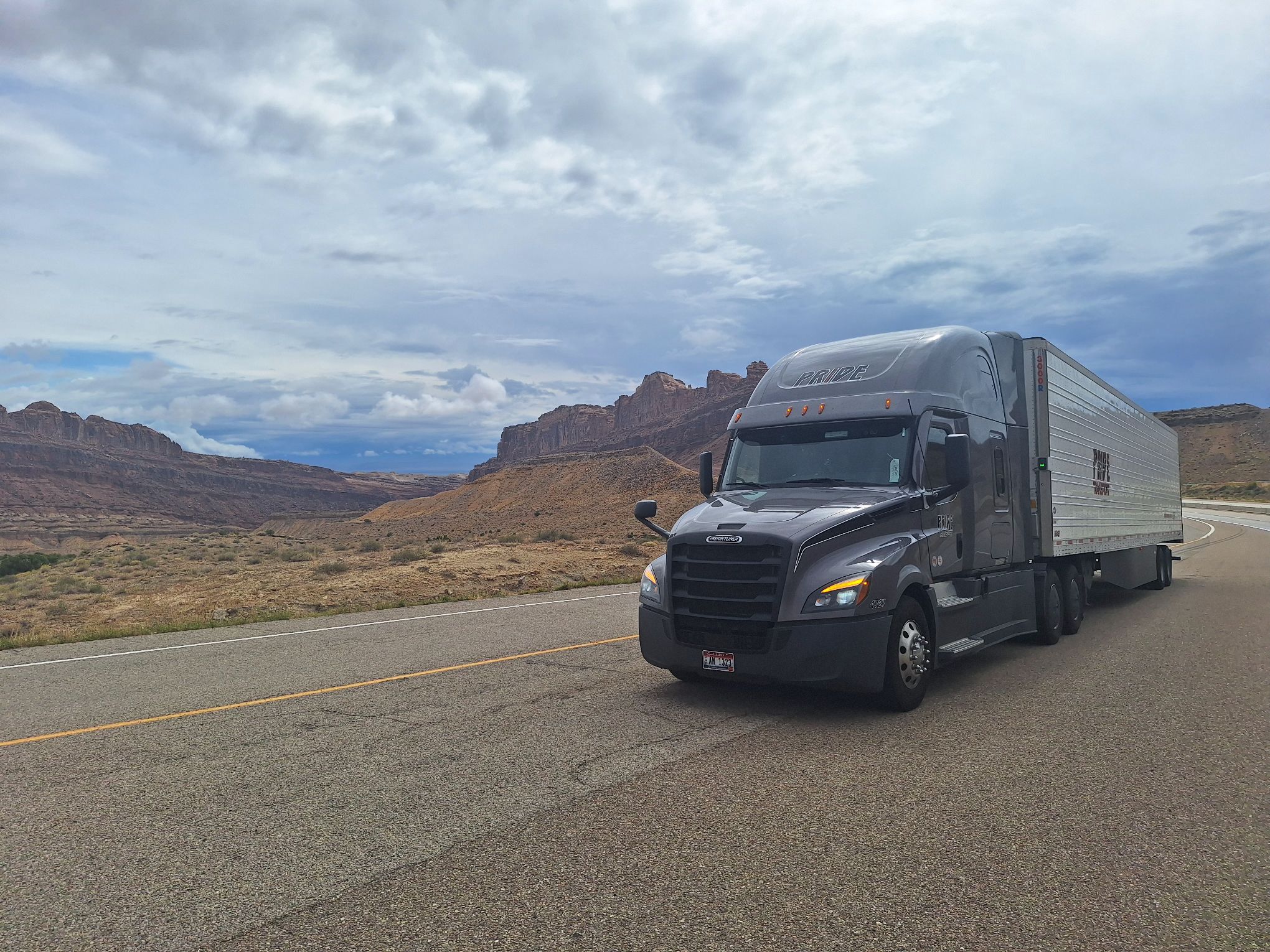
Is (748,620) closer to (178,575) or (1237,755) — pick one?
(1237,755)

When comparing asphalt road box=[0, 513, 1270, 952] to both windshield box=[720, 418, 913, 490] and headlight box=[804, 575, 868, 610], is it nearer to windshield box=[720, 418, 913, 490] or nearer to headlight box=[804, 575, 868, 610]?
headlight box=[804, 575, 868, 610]

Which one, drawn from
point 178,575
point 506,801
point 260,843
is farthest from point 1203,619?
point 178,575

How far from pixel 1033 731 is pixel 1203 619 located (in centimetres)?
850

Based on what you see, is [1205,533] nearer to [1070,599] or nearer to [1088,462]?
[1088,462]

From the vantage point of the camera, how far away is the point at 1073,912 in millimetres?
3736

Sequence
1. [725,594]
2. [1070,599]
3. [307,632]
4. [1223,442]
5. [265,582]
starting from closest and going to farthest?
[725,594], [1070,599], [307,632], [265,582], [1223,442]

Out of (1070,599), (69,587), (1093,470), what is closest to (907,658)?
(1070,599)

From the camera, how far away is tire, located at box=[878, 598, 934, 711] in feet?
23.6

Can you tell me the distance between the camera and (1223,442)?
121 m

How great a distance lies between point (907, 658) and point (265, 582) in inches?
758

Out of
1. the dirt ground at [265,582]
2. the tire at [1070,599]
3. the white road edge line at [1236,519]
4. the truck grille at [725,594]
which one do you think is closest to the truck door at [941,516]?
→ the truck grille at [725,594]

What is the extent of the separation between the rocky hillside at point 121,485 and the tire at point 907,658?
343 ft

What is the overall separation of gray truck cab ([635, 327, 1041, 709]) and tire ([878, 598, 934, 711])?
0.02 metres

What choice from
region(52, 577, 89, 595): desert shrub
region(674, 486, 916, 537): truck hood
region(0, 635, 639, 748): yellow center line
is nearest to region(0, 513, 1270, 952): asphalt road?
region(0, 635, 639, 748): yellow center line
